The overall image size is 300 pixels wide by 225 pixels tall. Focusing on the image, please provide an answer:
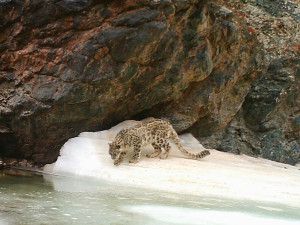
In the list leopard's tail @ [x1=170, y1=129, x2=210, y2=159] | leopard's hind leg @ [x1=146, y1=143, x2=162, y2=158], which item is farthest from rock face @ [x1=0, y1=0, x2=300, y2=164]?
leopard's hind leg @ [x1=146, y1=143, x2=162, y2=158]

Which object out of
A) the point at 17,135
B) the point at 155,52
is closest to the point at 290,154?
the point at 155,52

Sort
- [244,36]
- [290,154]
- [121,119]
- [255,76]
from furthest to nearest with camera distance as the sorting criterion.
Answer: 1. [290,154]
2. [255,76]
3. [244,36]
4. [121,119]

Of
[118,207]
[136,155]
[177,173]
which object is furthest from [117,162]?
[118,207]

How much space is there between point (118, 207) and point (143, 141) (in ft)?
11.6

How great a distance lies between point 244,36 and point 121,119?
13.5 ft

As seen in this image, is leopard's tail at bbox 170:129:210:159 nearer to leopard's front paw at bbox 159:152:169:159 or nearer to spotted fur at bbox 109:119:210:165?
spotted fur at bbox 109:119:210:165

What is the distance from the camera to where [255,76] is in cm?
1209

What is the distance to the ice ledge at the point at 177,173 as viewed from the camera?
6684 millimetres

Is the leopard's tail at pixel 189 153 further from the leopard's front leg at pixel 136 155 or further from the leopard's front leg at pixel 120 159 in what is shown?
the leopard's front leg at pixel 120 159

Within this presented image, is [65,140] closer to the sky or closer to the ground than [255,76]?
closer to the ground

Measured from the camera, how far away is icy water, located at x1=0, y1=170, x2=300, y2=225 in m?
4.50

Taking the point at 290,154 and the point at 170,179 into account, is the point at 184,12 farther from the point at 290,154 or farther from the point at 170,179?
the point at 290,154

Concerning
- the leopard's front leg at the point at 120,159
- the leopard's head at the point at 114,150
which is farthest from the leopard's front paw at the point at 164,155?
the leopard's head at the point at 114,150

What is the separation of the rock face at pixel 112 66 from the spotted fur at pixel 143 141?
1.04 meters
